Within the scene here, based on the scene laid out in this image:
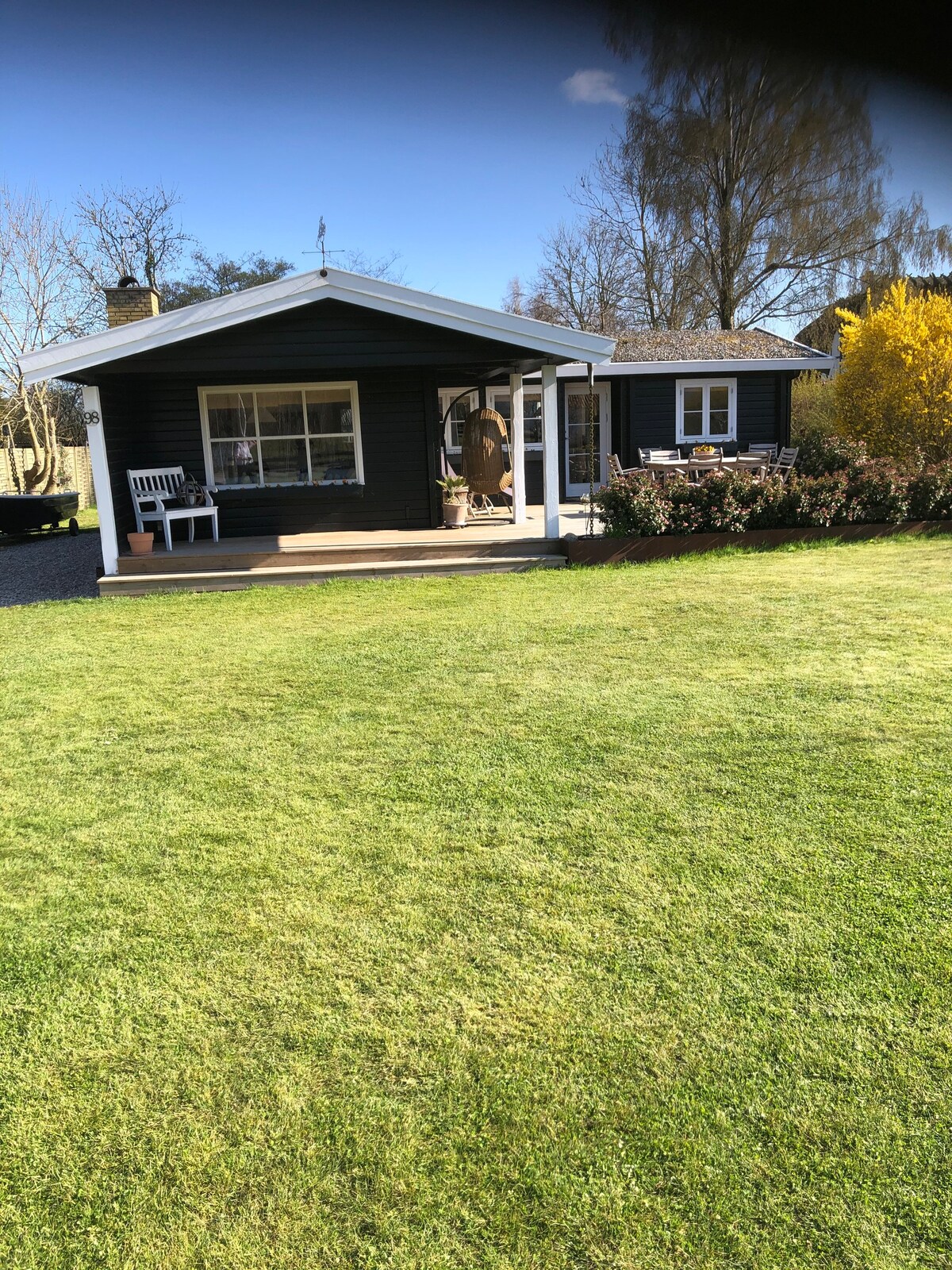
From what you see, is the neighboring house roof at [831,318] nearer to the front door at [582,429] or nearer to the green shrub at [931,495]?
the front door at [582,429]

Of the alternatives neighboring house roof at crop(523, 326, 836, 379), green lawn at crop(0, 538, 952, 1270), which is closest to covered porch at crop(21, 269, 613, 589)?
neighboring house roof at crop(523, 326, 836, 379)

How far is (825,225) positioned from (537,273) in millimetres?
14075

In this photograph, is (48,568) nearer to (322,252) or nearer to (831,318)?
(322,252)

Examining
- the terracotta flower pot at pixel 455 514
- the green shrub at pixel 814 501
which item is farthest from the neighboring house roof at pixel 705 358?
the green shrub at pixel 814 501

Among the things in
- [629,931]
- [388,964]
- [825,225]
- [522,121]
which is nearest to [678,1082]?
[629,931]

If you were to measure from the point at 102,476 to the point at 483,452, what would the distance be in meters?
4.76

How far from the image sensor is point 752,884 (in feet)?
9.91

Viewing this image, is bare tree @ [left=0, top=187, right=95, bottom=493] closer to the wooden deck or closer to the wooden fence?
the wooden fence

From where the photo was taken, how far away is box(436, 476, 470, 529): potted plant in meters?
11.5

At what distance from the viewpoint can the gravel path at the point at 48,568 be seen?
9.68 m

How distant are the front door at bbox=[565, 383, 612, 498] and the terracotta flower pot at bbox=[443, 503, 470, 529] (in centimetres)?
540

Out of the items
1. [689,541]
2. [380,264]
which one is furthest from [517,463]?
[380,264]

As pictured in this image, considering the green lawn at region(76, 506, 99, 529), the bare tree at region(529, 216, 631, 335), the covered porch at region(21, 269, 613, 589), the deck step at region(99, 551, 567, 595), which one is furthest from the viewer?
the bare tree at region(529, 216, 631, 335)

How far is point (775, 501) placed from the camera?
10375 millimetres
